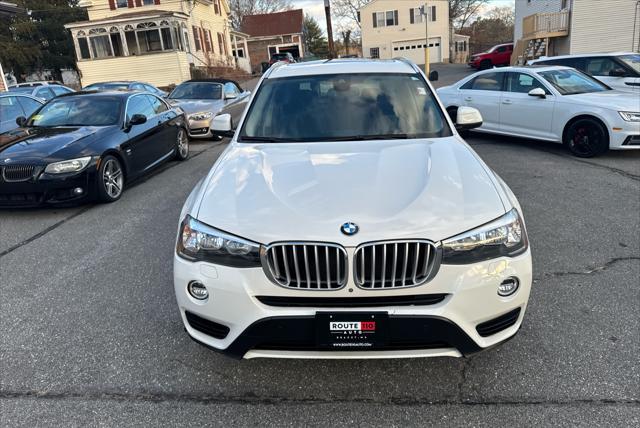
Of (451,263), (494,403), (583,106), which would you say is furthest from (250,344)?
(583,106)

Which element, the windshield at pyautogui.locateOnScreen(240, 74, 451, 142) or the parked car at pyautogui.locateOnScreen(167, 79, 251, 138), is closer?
the windshield at pyautogui.locateOnScreen(240, 74, 451, 142)

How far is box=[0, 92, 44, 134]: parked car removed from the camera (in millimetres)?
9469

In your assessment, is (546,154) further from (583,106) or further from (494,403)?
(494,403)

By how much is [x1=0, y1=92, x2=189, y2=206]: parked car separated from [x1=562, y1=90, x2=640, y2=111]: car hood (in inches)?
292

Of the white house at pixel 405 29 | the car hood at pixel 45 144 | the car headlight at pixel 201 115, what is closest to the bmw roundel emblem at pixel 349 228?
the car hood at pixel 45 144

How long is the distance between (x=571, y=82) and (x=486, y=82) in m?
1.67

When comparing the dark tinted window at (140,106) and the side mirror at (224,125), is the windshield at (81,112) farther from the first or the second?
the side mirror at (224,125)

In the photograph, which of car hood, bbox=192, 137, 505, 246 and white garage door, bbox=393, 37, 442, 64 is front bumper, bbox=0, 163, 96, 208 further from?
white garage door, bbox=393, 37, 442, 64

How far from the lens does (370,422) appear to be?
2436 millimetres

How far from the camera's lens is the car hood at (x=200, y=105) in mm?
11711

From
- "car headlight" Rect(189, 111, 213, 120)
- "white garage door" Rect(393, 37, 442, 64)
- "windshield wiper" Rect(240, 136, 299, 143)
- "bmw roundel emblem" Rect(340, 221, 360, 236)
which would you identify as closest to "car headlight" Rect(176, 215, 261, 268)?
"bmw roundel emblem" Rect(340, 221, 360, 236)

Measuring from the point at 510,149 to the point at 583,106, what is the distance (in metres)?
1.56

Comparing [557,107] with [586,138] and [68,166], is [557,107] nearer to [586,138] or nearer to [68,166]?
[586,138]

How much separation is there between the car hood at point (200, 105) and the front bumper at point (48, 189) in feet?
19.0
